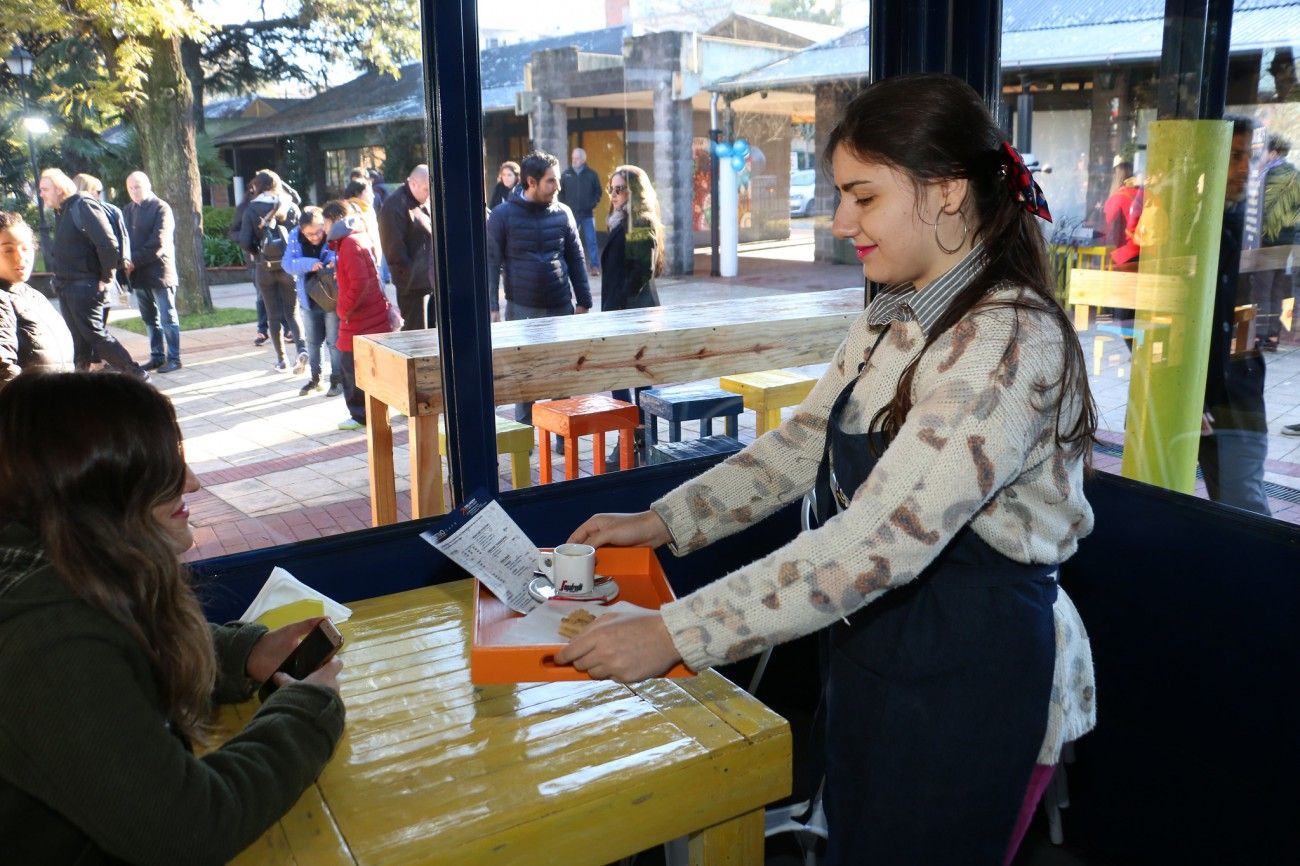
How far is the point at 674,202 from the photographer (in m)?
3.60

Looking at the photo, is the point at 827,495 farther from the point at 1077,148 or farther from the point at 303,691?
the point at 1077,148

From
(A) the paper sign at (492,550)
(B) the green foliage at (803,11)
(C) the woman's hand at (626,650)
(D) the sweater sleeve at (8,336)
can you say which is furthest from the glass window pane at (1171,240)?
(D) the sweater sleeve at (8,336)

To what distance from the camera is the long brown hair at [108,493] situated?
3.95 feet

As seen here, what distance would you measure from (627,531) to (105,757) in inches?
35.0

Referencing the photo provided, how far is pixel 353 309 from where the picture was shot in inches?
119

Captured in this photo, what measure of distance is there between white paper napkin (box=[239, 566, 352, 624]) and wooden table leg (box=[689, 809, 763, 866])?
90cm

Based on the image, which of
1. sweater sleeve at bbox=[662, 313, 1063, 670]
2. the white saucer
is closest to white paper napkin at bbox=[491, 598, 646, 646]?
the white saucer

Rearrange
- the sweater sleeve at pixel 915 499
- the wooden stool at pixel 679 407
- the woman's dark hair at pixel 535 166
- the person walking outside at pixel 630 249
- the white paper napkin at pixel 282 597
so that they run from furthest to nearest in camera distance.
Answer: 1. the wooden stool at pixel 679 407
2. the person walking outside at pixel 630 249
3. the woman's dark hair at pixel 535 166
4. the white paper napkin at pixel 282 597
5. the sweater sleeve at pixel 915 499

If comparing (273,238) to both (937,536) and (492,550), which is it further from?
(937,536)

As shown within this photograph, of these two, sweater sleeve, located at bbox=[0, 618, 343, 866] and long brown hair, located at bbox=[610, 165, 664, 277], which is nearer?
sweater sleeve, located at bbox=[0, 618, 343, 866]

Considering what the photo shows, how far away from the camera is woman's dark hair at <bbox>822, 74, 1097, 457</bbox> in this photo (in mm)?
1364

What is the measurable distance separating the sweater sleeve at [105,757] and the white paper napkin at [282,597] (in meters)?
0.79

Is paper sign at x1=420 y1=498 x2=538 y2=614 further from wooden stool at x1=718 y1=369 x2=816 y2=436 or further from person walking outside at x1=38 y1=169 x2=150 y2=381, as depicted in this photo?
wooden stool at x1=718 y1=369 x2=816 y2=436

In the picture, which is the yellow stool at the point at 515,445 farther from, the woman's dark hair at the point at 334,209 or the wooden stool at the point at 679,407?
the wooden stool at the point at 679,407
